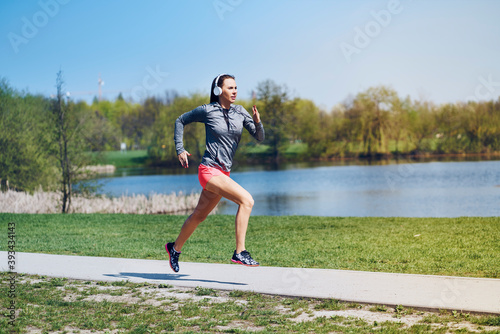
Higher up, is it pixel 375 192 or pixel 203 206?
pixel 203 206

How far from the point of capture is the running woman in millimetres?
6148

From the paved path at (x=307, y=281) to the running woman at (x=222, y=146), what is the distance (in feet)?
2.00

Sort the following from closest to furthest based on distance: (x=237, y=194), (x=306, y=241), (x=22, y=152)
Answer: (x=237, y=194)
(x=306, y=241)
(x=22, y=152)

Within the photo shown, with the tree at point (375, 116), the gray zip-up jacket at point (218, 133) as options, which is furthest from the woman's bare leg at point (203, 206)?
the tree at point (375, 116)

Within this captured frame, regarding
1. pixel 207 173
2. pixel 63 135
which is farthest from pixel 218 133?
pixel 63 135

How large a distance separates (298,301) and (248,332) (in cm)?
Answer: 116

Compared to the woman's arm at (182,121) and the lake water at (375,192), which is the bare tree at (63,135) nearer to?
the lake water at (375,192)

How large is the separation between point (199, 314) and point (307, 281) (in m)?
1.64

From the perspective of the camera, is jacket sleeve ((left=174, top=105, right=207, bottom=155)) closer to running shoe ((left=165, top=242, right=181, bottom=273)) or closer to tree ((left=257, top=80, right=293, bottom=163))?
running shoe ((left=165, top=242, right=181, bottom=273))

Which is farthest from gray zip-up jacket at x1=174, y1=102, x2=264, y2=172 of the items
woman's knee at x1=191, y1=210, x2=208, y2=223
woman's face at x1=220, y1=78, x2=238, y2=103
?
woman's knee at x1=191, y1=210, x2=208, y2=223

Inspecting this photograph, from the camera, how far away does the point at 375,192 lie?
30688 mm

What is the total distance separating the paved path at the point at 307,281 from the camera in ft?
17.9

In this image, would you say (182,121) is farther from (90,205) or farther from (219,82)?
(90,205)

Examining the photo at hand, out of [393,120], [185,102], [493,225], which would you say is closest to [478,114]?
[393,120]
